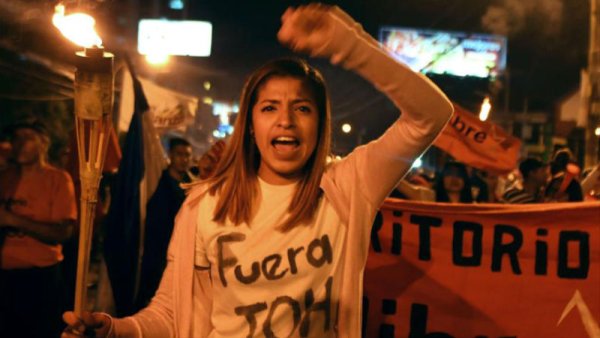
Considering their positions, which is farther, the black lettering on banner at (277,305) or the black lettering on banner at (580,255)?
the black lettering on banner at (580,255)

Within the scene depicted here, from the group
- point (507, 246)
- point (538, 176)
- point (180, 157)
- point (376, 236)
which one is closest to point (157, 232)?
point (180, 157)

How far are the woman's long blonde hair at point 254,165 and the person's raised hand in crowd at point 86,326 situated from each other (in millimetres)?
501

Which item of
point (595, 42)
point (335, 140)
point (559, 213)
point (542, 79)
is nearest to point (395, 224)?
point (559, 213)

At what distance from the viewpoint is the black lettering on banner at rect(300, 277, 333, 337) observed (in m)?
2.42

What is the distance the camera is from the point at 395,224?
4.64 meters

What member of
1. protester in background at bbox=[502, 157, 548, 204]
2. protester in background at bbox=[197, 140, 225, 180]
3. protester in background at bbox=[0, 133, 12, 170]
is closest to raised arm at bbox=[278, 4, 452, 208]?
protester in background at bbox=[197, 140, 225, 180]

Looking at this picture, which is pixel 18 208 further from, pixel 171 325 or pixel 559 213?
pixel 559 213

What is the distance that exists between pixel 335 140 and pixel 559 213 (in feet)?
6.78

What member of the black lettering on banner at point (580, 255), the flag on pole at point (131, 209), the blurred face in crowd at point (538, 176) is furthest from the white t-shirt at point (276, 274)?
the blurred face in crowd at point (538, 176)

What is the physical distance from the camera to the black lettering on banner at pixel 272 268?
2.45 metres

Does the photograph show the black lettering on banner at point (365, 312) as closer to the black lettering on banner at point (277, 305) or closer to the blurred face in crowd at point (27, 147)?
the black lettering on banner at point (277, 305)

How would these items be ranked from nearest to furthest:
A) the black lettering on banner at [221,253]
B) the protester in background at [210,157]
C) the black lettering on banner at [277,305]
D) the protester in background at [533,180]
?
1. the black lettering on banner at [277,305]
2. the black lettering on banner at [221,253]
3. the protester in background at [210,157]
4. the protester in background at [533,180]

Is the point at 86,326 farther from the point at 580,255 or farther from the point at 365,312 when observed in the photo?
the point at 580,255

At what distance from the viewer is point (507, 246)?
4531 mm
